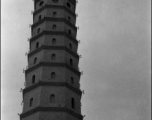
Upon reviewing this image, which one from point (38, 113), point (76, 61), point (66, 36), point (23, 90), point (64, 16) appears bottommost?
point (38, 113)

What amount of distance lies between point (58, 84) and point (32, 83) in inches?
116

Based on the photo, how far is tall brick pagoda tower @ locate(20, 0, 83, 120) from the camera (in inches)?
1325

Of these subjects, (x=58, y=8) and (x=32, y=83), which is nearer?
(x=32, y=83)

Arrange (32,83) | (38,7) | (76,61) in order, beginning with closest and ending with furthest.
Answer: (32,83) → (76,61) → (38,7)

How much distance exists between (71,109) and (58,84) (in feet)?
9.17

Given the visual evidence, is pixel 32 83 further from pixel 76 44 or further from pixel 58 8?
pixel 58 8

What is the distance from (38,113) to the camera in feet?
108

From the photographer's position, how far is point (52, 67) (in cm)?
3612

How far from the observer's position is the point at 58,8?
4091 centimetres

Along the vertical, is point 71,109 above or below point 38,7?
below

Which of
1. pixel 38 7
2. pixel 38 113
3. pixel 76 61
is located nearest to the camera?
pixel 38 113

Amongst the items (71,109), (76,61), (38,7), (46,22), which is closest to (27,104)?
(71,109)

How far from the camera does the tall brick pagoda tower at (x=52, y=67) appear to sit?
110ft

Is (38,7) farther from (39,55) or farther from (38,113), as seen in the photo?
(38,113)
